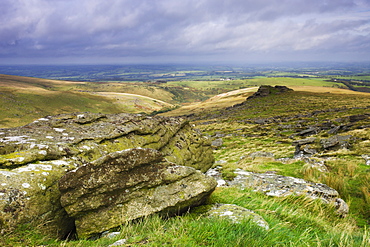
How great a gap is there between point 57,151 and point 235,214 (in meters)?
7.16

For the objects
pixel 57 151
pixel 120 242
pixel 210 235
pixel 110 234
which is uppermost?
→ pixel 57 151

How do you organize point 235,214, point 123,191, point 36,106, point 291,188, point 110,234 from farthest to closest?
point 36,106
point 291,188
point 123,191
point 235,214
point 110,234

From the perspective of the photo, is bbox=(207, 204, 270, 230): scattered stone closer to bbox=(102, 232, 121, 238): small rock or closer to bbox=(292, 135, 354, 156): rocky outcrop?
bbox=(102, 232, 121, 238): small rock

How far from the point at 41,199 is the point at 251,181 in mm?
9707

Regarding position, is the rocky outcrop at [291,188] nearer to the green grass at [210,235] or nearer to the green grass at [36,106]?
the green grass at [210,235]

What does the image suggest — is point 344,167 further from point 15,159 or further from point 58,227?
point 15,159

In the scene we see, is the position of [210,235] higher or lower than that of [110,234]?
higher

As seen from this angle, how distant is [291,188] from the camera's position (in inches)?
383

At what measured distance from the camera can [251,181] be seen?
1148cm

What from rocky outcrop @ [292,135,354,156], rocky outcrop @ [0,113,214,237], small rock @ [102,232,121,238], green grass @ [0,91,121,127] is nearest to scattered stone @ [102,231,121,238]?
small rock @ [102,232,121,238]

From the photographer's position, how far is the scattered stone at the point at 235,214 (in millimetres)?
5324

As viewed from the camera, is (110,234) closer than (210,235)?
No

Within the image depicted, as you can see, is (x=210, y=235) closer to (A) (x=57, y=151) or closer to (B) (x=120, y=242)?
(B) (x=120, y=242)

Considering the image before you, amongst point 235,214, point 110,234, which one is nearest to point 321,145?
point 235,214
